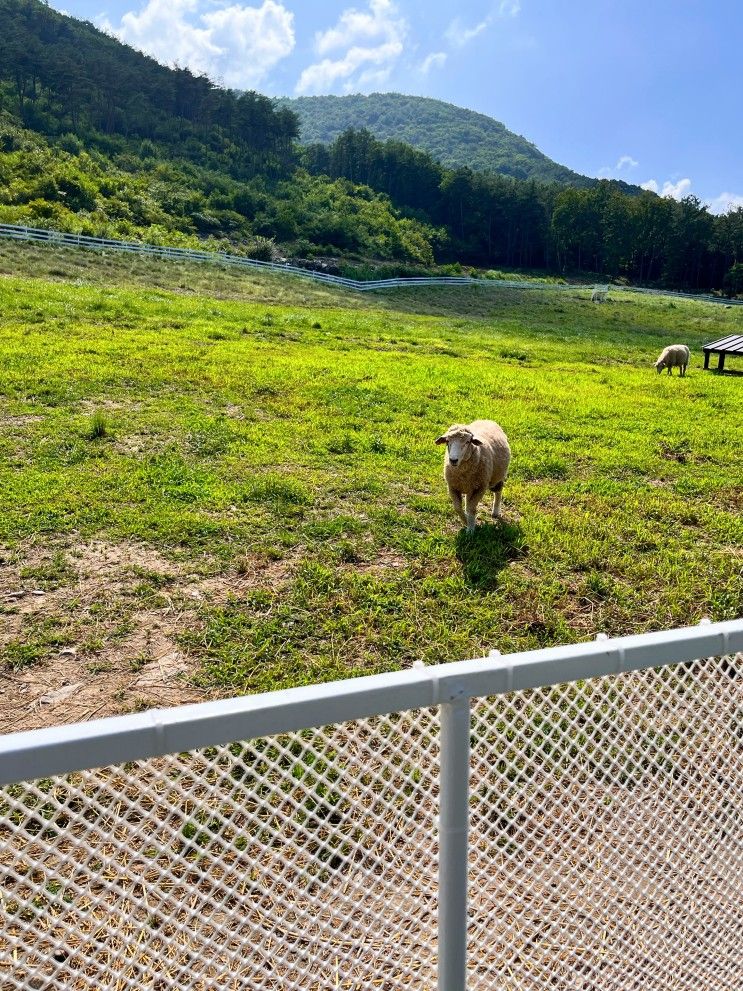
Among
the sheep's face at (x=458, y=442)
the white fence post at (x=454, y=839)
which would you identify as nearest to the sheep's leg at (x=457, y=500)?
the sheep's face at (x=458, y=442)

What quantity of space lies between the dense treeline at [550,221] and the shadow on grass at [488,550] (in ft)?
255

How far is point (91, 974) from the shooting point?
100 inches

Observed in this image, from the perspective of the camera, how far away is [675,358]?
17.5 meters

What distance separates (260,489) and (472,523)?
2.22 meters

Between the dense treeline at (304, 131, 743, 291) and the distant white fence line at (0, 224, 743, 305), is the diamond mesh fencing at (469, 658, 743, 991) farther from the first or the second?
the dense treeline at (304, 131, 743, 291)

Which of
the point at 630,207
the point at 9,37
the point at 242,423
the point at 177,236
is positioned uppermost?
the point at 9,37

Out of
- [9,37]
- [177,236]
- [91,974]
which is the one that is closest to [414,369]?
[91,974]

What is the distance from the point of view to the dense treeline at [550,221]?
76562 millimetres

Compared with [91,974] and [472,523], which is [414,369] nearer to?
[472,523]

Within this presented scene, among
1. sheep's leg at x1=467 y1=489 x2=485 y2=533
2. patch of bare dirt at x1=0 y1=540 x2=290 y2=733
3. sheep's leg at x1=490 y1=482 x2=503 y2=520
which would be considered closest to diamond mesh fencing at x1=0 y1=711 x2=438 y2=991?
patch of bare dirt at x1=0 y1=540 x2=290 y2=733

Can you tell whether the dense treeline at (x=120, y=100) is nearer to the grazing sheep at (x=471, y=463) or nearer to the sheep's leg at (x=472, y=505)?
the grazing sheep at (x=471, y=463)

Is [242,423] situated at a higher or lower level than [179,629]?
higher

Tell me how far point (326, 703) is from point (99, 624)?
3.87 meters

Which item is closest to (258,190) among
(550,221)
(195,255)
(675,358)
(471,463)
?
(550,221)
